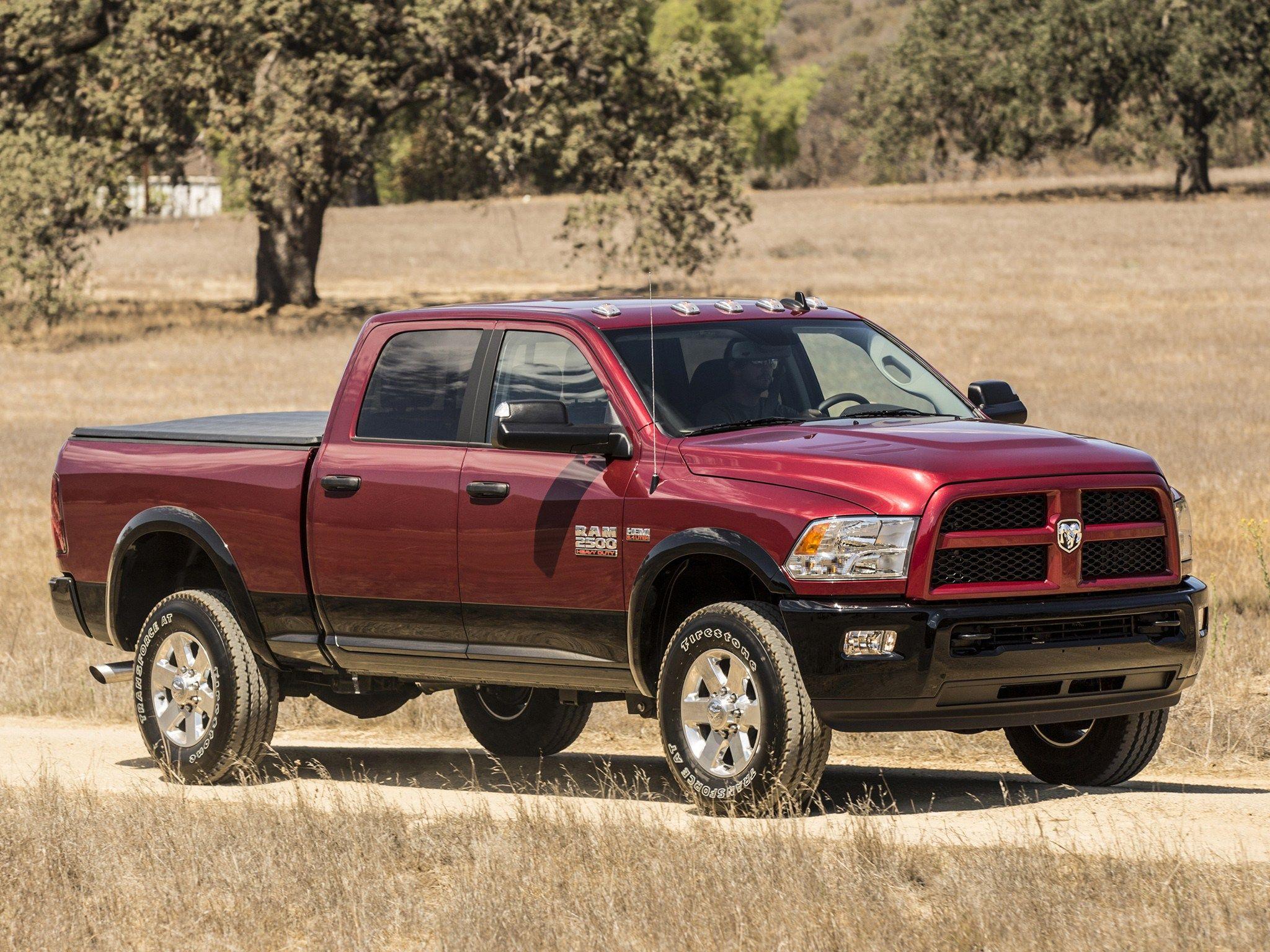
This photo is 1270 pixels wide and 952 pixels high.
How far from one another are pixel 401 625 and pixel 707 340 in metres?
1.76

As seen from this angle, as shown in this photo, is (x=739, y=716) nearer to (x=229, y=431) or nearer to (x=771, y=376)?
(x=771, y=376)

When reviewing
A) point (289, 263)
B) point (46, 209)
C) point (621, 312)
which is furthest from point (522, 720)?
point (289, 263)

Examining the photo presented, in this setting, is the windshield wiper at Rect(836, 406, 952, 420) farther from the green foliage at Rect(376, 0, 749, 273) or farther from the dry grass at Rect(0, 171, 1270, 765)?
the green foliage at Rect(376, 0, 749, 273)

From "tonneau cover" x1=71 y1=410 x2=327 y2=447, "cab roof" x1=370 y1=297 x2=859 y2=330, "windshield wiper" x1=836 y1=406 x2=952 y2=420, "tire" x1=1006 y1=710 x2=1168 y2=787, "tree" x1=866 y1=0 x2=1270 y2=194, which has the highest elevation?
"tree" x1=866 y1=0 x2=1270 y2=194

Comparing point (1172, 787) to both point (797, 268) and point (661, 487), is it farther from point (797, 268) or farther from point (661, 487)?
point (797, 268)

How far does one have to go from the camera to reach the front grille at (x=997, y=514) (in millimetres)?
7105

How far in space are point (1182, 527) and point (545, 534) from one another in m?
2.44

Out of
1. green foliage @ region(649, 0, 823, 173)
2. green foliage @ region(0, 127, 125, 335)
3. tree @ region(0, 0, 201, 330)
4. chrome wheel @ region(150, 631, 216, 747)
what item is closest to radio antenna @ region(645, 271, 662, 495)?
chrome wheel @ region(150, 631, 216, 747)

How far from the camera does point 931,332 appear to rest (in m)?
34.9

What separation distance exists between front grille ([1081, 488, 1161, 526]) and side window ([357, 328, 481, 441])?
2612mm

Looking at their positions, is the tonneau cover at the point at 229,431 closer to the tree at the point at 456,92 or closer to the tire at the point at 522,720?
the tire at the point at 522,720

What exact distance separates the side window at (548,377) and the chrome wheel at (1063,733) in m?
2.30

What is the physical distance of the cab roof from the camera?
8.27m

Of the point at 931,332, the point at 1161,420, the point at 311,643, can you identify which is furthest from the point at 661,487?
the point at 931,332
